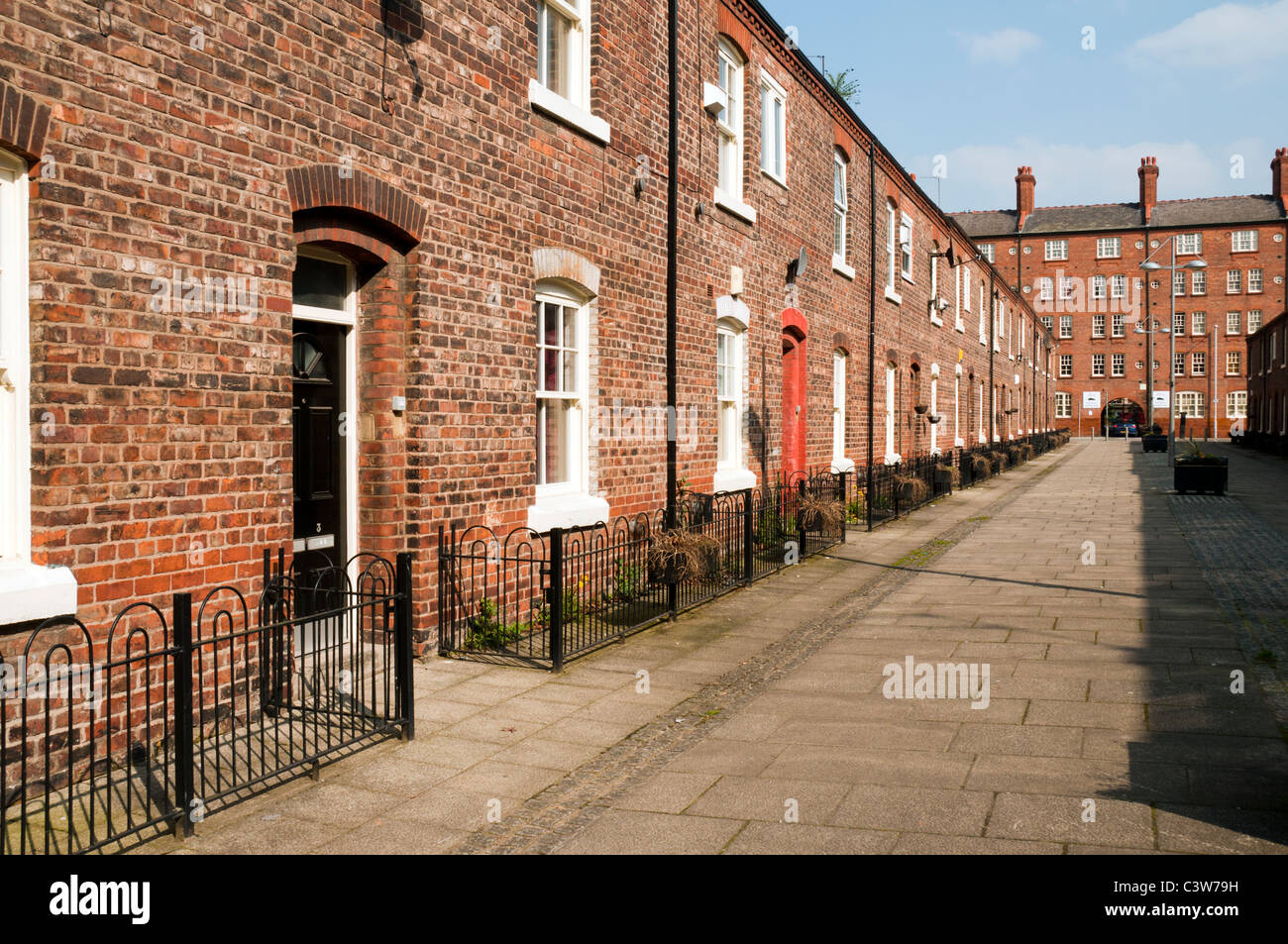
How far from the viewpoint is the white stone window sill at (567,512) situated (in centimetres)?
901

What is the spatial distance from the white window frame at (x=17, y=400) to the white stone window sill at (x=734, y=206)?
900cm

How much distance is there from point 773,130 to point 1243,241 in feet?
238

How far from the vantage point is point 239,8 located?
597 centimetres

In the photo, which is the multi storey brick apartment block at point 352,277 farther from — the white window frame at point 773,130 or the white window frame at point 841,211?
the white window frame at point 841,211

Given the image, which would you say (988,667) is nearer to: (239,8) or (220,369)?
(220,369)

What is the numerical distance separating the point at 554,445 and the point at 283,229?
3.89 metres

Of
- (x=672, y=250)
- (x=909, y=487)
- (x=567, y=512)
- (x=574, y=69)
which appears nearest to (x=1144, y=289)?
(x=909, y=487)

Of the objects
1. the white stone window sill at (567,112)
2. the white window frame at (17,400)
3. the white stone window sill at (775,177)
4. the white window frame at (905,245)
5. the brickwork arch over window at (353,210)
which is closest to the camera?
the white window frame at (17,400)

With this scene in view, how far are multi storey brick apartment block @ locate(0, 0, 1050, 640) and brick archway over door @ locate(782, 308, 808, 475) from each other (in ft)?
6.61

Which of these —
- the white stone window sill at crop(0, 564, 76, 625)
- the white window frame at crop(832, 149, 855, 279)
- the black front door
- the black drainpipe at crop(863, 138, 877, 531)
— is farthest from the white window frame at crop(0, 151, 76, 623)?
the black drainpipe at crop(863, 138, 877, 531)

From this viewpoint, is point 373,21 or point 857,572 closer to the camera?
point 373,21

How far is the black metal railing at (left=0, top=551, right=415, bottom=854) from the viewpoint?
4.35 metres

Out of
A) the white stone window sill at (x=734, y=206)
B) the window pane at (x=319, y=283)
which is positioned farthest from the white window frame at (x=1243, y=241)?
the window pane at (x=319, y=283)

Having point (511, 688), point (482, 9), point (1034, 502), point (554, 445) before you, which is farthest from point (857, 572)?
point (1034, 502)
